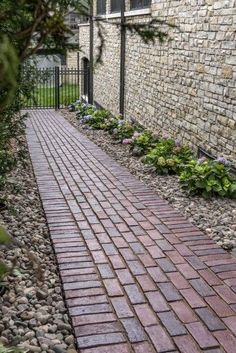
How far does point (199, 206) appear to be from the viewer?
494cm

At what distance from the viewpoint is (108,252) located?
12.2 ft

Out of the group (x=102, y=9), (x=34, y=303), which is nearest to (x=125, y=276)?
(x=34, y=303)

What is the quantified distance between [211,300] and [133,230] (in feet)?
4.50

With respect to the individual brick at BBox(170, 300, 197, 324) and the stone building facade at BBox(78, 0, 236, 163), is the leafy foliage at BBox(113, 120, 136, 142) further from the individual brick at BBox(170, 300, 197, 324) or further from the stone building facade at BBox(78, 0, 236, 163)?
the individual brick at BBox(170, 300, 197, 324)

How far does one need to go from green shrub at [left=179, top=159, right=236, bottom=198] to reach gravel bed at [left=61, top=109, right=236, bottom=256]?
0.10 m

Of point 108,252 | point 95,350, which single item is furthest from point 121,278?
point 95,350

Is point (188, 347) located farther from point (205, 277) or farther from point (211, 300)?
point (205, 277)

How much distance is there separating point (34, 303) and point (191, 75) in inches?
190

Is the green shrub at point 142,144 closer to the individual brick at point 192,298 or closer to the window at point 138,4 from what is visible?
the window at point 138,4

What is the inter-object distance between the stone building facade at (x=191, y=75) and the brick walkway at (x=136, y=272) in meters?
1.38

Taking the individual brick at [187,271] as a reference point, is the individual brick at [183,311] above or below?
below

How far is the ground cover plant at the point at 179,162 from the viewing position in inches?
206

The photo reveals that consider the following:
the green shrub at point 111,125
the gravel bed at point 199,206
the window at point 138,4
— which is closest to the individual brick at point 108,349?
the gravel bed at point 199,206

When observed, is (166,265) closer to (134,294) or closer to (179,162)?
(134,294)
